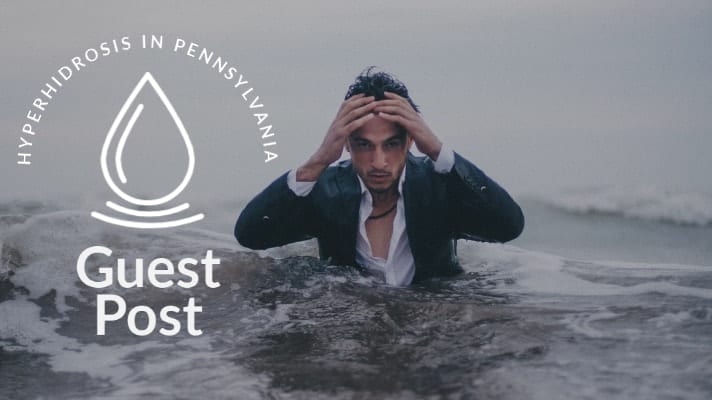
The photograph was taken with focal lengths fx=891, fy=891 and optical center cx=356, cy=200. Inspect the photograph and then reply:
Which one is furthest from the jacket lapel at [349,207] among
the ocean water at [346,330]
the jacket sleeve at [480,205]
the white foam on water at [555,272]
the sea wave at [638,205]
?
the sea wave at [638,205]

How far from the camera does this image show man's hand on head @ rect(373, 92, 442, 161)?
3.78 meters

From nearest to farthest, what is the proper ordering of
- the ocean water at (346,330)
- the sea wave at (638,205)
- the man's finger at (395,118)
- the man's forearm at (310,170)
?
1. the ocean water at (346,330)
2. the man's finger at (395,118)
3. the man's forearm at (310,170)
4. the sea wave at (638,205)

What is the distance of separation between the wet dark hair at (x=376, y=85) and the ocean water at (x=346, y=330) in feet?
2.70

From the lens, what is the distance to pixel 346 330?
341cm

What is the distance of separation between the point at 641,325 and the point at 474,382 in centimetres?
90

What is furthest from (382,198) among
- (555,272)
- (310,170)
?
(555,272)

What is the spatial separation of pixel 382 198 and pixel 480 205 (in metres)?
0.47

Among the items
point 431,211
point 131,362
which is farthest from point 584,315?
point 131,362

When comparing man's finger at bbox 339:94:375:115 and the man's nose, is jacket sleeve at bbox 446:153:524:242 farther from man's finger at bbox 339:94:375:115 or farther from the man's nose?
man's finger at bbox 339:94:375:115

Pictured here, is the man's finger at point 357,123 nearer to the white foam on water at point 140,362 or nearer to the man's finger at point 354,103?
the man's finger at point 354,103

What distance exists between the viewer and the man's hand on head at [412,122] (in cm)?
378

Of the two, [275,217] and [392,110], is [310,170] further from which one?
[392,110]

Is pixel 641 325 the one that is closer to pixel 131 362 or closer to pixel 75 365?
pixel 131 362

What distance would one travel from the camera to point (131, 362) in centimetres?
333
